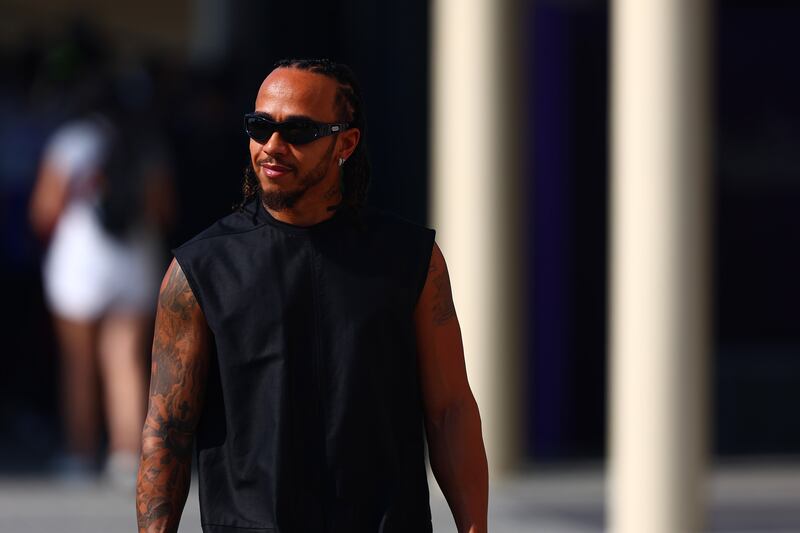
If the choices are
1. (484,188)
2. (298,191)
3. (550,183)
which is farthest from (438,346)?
(550,183)

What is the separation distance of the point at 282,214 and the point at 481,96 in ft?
17.3

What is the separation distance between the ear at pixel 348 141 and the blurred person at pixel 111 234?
15.8 feet

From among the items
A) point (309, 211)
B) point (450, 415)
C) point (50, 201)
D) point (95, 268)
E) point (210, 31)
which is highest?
point (309, 211)

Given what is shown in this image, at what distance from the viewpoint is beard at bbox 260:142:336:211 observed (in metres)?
3.53

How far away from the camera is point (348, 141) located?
3643 millimetres

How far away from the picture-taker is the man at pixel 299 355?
3.50 metres

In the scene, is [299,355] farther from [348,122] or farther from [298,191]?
[348,122]

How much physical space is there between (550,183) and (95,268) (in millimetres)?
2972

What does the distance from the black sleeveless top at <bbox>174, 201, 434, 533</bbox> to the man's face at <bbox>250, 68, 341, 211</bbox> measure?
0.08 m

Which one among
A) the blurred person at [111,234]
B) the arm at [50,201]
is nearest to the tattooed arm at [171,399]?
the blurred person at [111,234]

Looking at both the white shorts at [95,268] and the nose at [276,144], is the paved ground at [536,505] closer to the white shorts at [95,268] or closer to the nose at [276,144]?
the white shorts at [95,268]

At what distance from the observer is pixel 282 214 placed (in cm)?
357

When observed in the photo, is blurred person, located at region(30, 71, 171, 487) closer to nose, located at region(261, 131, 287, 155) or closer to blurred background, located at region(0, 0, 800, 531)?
blurred background, located at region(0, 0, 800, 531)

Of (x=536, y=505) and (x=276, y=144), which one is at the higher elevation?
(x=276, y=144)
